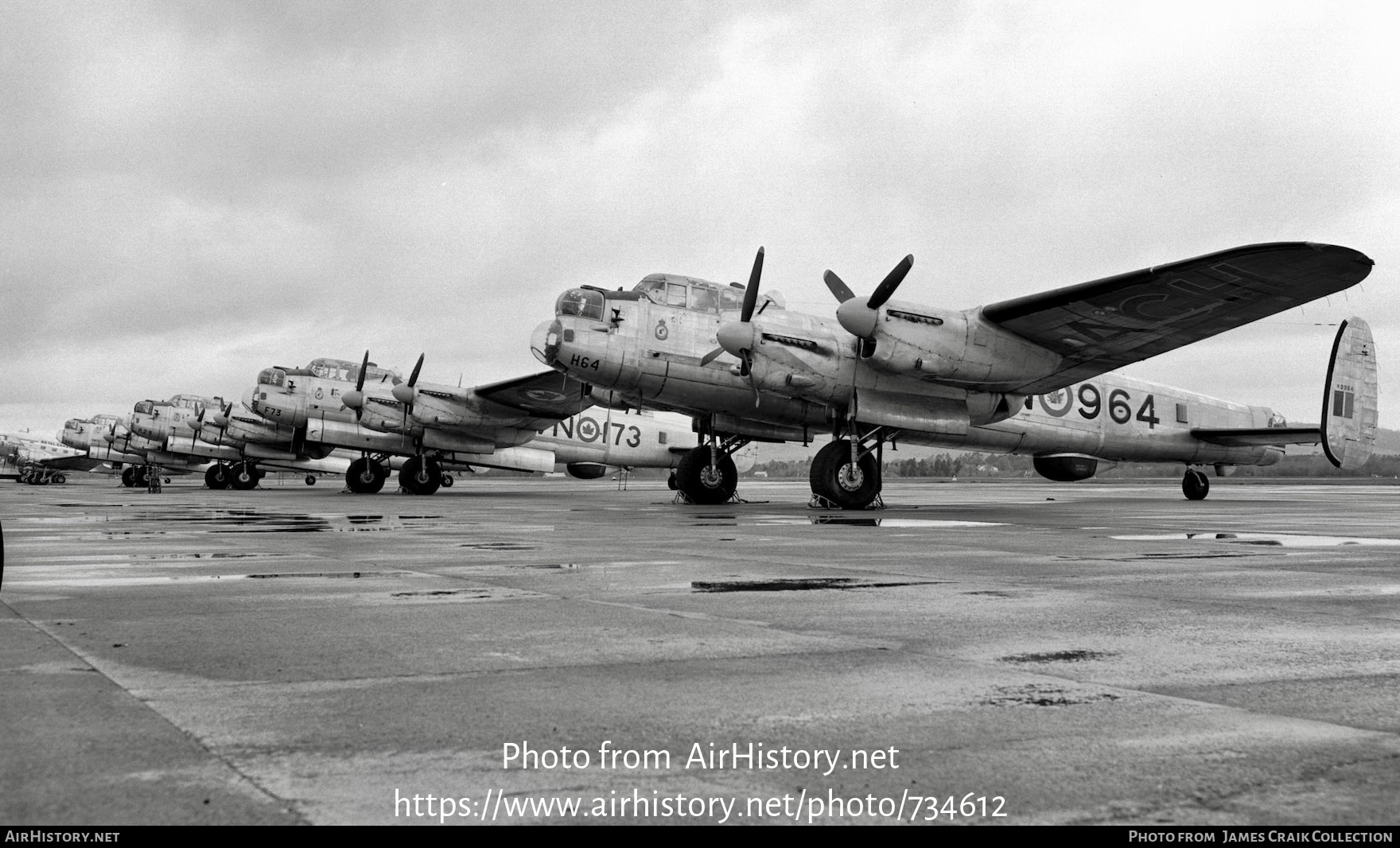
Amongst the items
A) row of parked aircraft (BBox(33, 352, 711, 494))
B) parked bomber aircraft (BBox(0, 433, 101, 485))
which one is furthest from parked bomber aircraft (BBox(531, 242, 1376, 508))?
parked bomber aircraft (BBox(0, 433, 101, 485))

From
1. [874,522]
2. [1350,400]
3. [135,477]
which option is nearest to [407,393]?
[874,522]

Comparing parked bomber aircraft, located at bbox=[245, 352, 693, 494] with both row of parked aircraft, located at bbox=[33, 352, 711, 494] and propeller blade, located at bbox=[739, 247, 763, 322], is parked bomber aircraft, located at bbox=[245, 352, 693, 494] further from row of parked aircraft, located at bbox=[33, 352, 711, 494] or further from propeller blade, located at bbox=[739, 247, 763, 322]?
propeller blade, located at bbox=[739, 247, 763, 322]

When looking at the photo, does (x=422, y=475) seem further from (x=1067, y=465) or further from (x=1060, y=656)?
(x=1060, y=656)

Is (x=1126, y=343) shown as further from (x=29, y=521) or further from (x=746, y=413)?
(x=29, y=521)

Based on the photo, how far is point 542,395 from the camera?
1297 inches

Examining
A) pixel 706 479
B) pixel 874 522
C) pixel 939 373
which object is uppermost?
pixel 939 373

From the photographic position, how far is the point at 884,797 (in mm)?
2340

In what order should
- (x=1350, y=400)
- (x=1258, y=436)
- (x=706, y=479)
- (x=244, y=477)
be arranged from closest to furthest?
1. (x=706, y=479)
2. (x=1350, y=400)
3. (x=1258, y=436)
4. (x=244, y=477)

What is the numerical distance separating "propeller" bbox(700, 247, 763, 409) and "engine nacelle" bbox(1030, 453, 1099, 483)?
11.8 meters

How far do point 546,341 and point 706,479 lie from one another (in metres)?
5.07

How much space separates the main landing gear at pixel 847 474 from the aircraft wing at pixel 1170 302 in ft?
10.7

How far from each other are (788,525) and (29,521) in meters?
10.8

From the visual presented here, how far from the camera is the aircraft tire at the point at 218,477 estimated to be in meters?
45.4

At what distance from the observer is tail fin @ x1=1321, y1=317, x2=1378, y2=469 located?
26.1 meters
